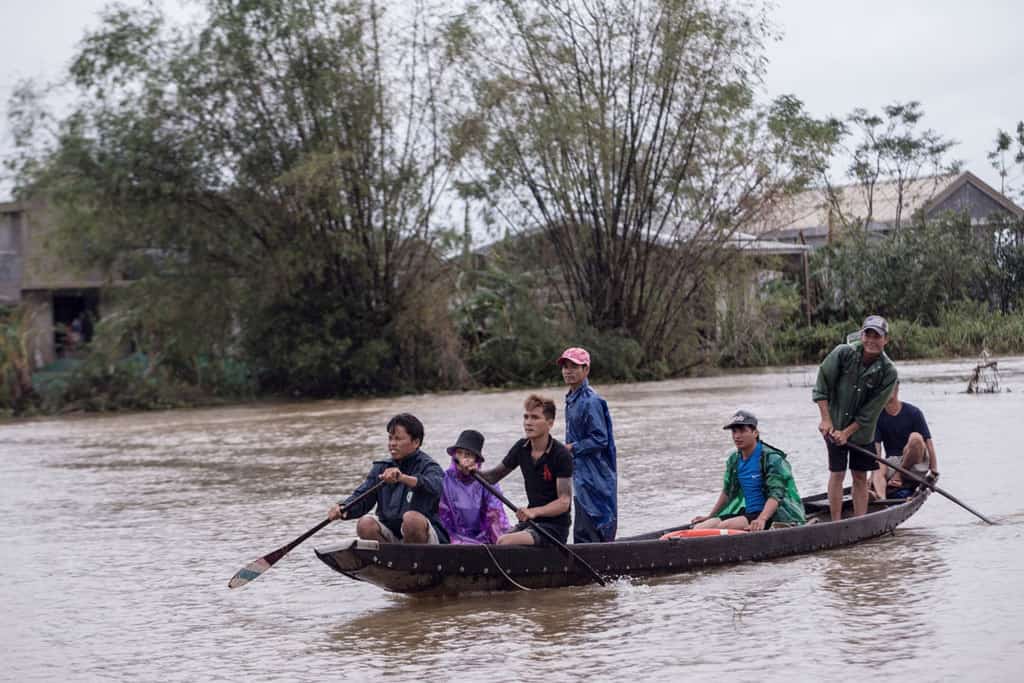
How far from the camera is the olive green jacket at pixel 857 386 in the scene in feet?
29.6

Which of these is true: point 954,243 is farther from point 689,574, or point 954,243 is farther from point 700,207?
point 689,574

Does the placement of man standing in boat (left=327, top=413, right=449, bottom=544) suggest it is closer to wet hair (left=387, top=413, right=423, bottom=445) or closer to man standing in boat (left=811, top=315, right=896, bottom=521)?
wet hair (left=387, top=413, right=423, bottom=445)

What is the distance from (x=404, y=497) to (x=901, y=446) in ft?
13.2

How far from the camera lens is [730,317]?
2834 cm

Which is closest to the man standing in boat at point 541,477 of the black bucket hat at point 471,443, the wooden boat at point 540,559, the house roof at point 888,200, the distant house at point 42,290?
the wooden boat at point 540,559

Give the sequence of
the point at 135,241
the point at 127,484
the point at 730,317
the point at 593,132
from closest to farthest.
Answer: the point at 127,484 → the point at 135,241 → the point at 593,132 → the point at 730,317

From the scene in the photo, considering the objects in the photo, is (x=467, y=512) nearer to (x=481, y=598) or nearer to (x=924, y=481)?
(x=481, y=598)

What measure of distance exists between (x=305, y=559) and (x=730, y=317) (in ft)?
63.7

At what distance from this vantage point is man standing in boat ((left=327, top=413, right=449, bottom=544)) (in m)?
7.60

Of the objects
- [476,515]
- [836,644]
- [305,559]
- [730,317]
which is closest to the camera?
[836,644]

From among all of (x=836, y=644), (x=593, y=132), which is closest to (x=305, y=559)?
(x=836, y=644)

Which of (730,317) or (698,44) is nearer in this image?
(698,44)

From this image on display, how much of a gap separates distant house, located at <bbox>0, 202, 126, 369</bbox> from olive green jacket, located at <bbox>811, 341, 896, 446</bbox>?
75.3ft

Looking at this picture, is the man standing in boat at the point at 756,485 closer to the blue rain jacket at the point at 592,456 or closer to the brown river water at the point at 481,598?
the brown river water at the point at 481,598
